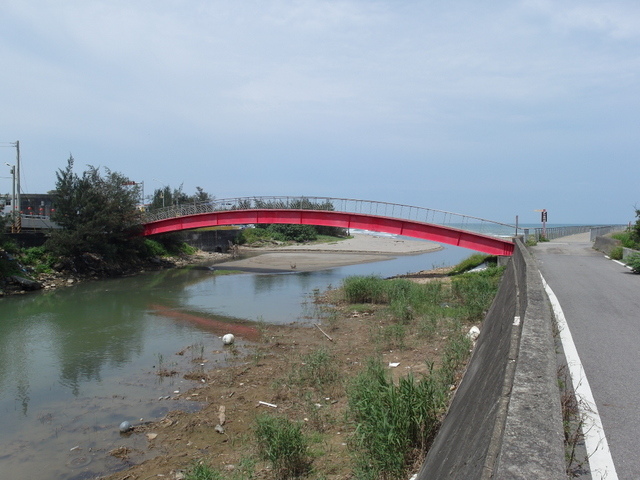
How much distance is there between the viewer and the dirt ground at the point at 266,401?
658cm

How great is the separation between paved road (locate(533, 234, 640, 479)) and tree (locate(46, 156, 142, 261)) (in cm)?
2308

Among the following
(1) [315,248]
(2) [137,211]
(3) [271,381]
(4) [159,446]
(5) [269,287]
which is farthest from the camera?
(1) [315,248]

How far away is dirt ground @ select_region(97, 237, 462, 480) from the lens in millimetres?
6582

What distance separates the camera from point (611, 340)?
7.23 metres

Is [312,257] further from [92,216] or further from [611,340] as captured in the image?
[611,340]

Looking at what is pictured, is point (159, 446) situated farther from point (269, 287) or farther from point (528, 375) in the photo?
point (269, 287)

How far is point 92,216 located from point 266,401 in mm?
23937

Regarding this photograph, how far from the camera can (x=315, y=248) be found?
52.8 metres

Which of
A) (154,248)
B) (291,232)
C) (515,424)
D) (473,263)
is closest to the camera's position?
(515,424)

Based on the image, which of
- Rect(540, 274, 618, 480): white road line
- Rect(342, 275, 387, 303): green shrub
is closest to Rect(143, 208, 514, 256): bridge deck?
Rect(342, 275, 387, 303): green shrub

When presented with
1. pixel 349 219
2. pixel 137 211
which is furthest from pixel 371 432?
pixel 137 211

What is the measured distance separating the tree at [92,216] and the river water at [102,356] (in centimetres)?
312

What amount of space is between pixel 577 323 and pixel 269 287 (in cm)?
1814

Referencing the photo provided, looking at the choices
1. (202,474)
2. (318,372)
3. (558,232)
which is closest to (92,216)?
(318,372)
